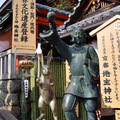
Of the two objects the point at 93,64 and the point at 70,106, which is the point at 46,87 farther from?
the point at 93,64

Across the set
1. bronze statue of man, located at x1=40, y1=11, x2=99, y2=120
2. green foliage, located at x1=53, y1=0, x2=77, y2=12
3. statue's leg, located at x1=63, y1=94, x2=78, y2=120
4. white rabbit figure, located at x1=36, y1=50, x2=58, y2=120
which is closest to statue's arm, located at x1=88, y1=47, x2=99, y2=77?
bronze statue of man, located at x1=40, y1=11, x2=99, y2=120

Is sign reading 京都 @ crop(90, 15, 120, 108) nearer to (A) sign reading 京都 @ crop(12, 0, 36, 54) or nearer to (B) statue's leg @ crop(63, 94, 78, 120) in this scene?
(B) statue's leg @ crop(63, 94, 78, 120)

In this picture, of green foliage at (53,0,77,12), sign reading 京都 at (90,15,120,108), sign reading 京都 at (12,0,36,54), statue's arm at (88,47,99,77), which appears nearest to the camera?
sign reading 京都 at (90,15,120,108)

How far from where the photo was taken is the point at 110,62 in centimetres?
373

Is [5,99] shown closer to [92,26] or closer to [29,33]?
[29,33]

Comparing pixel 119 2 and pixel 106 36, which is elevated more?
pixel 119 2

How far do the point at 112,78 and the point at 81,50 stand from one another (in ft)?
2.86

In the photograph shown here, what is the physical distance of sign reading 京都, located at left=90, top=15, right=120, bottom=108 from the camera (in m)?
3.62

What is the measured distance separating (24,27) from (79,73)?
4265 millimetres

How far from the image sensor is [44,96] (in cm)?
569

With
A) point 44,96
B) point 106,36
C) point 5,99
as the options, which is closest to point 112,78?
point 106,36

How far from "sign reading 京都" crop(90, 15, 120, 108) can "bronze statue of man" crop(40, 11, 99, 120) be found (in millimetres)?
164

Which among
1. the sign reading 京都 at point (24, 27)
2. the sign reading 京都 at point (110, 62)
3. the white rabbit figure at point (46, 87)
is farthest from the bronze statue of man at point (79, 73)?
the sign reading 京都 at point (24, 27)

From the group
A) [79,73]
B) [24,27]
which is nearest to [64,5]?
[24,27]
